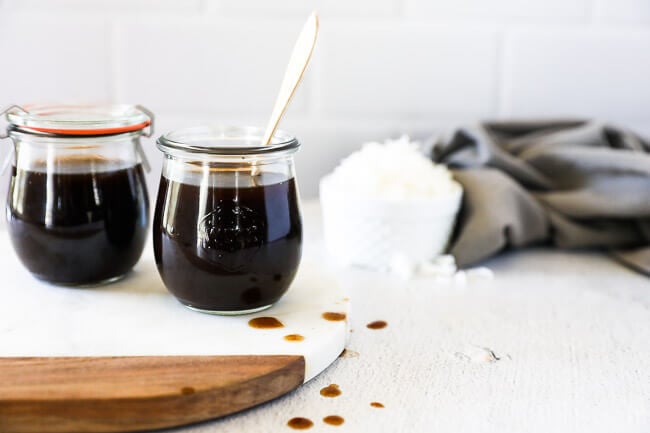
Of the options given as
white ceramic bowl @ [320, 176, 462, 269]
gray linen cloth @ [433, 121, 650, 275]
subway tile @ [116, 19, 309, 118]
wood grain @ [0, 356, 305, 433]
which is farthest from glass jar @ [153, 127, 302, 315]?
subway tile @ [116, 19, 309, 118]

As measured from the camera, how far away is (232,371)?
0.71 metres

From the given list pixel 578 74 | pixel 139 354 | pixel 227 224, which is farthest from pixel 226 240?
pixel 578 74

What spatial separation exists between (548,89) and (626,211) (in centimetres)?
38

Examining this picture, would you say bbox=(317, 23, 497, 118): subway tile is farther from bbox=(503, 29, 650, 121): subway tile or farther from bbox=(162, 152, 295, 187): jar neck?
bbox=(162, 152, 295, 187): jar neck

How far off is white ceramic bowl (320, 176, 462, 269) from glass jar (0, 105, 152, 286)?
1.04 ft

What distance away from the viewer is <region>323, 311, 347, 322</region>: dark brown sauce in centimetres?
85

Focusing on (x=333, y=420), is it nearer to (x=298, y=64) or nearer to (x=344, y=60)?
(x=298, y=64)

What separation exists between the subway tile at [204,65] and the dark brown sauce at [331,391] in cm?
83

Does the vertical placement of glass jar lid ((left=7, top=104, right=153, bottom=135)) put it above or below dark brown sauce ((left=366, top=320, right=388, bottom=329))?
A: above

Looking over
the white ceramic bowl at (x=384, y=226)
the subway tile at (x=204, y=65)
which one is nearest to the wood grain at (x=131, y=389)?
the white ceramic bowl at (x=384, y=226)

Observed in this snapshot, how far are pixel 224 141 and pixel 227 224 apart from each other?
15cm

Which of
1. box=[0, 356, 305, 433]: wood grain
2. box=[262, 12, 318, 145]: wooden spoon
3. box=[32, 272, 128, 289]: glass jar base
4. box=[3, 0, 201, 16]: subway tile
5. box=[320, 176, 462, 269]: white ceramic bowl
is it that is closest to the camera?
box=[0, 356, 305, 433]: wood grain

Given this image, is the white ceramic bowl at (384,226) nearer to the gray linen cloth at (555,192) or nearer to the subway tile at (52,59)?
the gray linen cloth at (555,192)

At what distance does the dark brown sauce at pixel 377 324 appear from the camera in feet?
3.01
